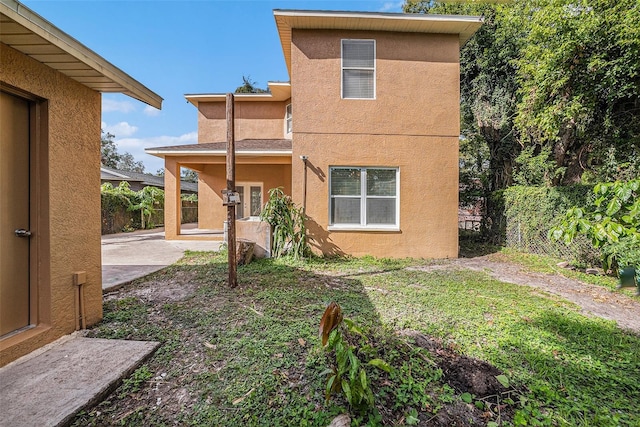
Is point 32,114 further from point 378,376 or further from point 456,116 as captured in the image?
point 456,116

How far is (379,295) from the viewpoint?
4.68 meters

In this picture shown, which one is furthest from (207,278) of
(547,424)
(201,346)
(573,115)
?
(573,115)

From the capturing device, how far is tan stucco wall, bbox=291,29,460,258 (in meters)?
7.50

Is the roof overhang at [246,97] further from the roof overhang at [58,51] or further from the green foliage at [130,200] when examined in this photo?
the roof overhang at [58,51]

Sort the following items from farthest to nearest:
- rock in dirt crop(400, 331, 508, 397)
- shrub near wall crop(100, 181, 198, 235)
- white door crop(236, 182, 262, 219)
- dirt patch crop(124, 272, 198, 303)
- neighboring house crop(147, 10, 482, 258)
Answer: shrub near wall crop(100, 181, 198, 235) < white door crop(236, 182, 262, 219) < neighboring house crop(147, 10, 482, 258) < dirt patch crop(124, 272, 198, 303) < rock in dirt crop(400, 331, 508, 397)

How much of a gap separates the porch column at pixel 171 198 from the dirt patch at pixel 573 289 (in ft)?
28.2

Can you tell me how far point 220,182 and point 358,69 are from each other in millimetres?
7848

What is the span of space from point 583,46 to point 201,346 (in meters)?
9.61

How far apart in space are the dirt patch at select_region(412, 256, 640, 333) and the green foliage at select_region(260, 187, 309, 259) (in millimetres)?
3038

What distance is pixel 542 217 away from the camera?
752cm

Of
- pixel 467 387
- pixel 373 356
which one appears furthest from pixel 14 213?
pixel 467 387

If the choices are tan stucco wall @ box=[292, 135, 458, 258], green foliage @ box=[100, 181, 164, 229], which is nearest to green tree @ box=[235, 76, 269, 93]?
green foliage @ box=[100, 181, 164, 229]

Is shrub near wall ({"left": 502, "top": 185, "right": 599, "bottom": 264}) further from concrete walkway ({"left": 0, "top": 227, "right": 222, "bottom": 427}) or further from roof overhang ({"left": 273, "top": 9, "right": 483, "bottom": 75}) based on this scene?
concrete walkway ({"left": 0, "top": 227, "right": 222, "bottom": 427})

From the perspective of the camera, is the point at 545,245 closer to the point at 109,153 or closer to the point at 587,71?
the point at 587,71
